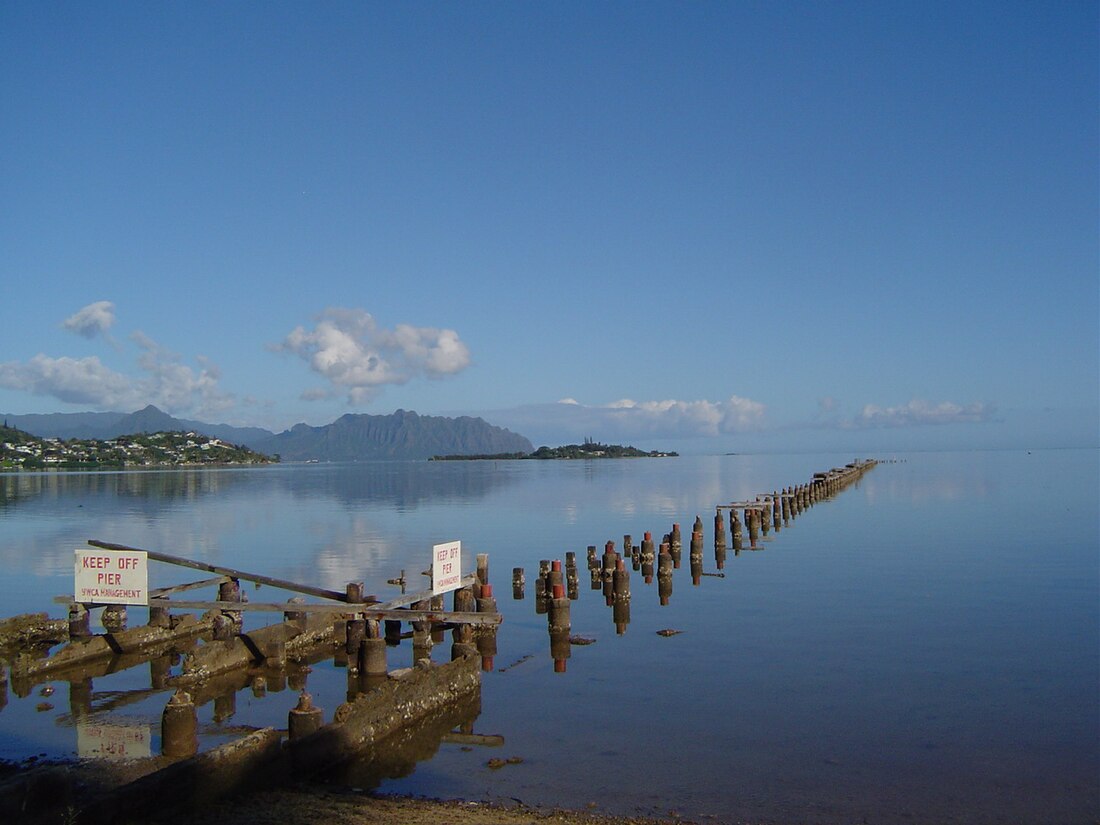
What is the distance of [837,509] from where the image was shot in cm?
5712

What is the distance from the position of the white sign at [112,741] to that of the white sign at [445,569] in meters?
5.37

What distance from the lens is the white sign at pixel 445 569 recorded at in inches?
674

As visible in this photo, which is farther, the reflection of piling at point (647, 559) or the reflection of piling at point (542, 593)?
the reflection of piling at point (647, 559)

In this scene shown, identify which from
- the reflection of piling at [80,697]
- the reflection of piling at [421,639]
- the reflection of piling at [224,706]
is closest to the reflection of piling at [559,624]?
the reflection of piling at [421,639]

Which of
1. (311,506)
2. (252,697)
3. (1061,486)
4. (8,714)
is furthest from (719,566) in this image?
(1061,486)

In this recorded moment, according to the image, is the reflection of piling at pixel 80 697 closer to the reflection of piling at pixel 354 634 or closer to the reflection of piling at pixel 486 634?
the reflection of piling at pixel 354 634

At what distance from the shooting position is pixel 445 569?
57.2 ft

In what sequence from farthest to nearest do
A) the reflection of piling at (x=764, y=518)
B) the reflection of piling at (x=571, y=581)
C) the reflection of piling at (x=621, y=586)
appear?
the reflection of piling at (x=764, y=518), the reflection of piling at (x=571, y=581), the reflection of piling at (x=621, y=586)

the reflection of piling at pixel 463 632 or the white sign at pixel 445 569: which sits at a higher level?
the white sign at pixel 445 569

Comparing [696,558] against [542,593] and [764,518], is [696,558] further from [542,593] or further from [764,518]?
[764,518]

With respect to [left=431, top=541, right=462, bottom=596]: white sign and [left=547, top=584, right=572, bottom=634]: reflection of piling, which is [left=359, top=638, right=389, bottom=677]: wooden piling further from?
[left=547, top=584, right=572, bottom=634]: reflection of piling

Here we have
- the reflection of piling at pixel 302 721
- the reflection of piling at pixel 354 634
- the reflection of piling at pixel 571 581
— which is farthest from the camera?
the reflection of piling at pixel 571 581

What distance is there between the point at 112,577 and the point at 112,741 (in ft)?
14.6

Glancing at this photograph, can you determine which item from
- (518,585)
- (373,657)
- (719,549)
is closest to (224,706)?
(373,657)
